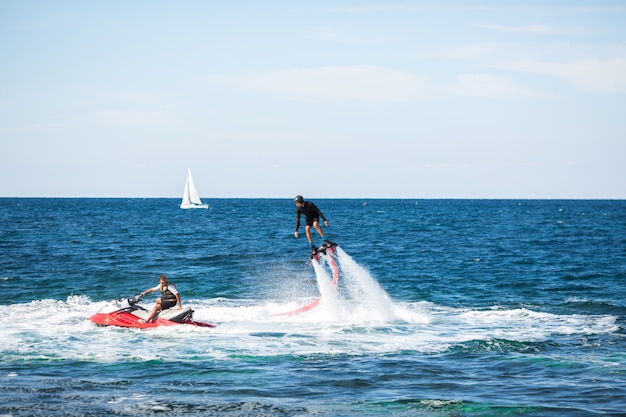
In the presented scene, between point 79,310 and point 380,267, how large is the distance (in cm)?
2295

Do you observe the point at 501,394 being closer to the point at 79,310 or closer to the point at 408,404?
the point at 408,404

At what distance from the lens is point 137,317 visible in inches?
973

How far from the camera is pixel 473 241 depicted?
70938mm

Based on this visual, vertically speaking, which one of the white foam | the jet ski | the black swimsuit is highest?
the black swimsuit

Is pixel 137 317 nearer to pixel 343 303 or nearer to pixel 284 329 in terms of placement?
pixel 284 329

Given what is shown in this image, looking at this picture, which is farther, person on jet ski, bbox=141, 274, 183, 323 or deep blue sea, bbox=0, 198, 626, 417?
person on jet ski, bbox=141, 274, 183, 323

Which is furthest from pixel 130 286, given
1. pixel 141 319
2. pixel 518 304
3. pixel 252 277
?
pixel 518 304

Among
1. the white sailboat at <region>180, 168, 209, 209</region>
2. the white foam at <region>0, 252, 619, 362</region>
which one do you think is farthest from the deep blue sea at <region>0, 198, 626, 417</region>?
the white sailboat at <region>180, 168, 209, 209</region>

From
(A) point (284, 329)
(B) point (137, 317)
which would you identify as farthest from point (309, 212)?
(B) point (137, 317)

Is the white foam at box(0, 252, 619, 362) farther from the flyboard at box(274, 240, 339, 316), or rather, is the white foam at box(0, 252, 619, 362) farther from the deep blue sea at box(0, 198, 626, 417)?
the flyboard at box(274, 240, 339, 316)

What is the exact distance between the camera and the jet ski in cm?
2444

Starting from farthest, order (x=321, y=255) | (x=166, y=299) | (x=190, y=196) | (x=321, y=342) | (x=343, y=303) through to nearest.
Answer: (x=190, y=196) < (x=343, y=303) < (x=321, y=255) < (x=166, y=299) < (x=321, y=342)

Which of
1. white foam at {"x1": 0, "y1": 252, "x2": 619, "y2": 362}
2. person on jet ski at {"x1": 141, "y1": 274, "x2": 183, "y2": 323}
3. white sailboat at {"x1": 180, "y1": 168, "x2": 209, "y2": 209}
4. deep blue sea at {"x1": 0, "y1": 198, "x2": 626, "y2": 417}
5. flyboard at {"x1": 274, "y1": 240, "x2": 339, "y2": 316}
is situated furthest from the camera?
white sailboat at {"x1": 180, "y1": 168, "x2": 209, "y2": 209}

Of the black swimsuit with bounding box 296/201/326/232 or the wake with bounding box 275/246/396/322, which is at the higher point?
the black swimsuit with bounding box 296/201/326/232
